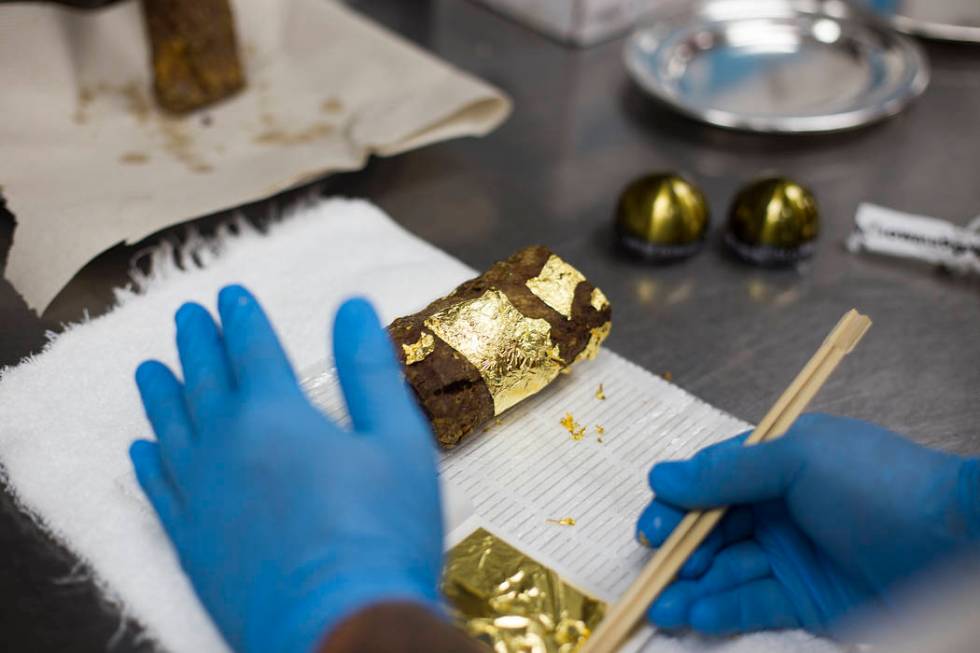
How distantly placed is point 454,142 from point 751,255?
0.45m

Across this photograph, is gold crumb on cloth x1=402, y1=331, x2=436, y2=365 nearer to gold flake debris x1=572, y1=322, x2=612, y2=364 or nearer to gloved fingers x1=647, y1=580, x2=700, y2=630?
gold flake debris x1=572, y1=322, x2=612, y2=364

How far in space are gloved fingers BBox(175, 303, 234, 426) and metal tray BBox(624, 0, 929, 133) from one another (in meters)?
0.82

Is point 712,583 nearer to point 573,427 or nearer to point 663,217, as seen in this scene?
point 573,427

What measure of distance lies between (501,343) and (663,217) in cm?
33

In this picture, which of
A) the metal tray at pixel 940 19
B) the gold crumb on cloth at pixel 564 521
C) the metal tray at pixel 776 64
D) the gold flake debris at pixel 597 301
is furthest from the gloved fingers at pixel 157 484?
the metal tray at pixel 940 19

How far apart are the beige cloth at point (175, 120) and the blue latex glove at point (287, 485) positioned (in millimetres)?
399

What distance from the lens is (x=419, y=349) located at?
826 mm

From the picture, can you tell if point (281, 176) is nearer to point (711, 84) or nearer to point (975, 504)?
point (711, 84)

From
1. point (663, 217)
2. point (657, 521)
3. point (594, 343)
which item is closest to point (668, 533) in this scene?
point (657, 521)

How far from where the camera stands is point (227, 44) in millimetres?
1309

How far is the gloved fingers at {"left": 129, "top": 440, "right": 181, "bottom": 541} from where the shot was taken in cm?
70

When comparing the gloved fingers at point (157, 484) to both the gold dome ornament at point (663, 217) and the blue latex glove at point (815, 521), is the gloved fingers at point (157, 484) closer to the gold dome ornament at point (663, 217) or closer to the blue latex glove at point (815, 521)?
the blue latex glove at point (815, 521)

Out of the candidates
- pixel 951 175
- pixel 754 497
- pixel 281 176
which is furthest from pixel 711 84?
pixel 754 497

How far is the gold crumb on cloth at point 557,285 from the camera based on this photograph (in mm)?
899
